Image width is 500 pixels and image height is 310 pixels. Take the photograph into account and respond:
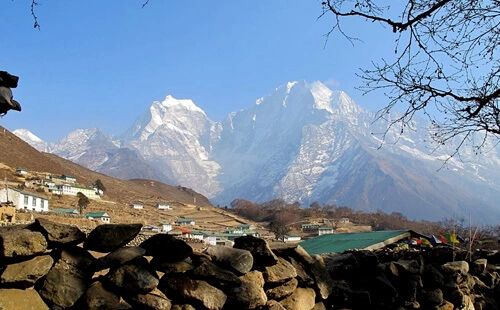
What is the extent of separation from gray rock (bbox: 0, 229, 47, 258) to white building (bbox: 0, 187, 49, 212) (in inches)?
2604

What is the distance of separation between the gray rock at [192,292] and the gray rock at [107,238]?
0.56 metres

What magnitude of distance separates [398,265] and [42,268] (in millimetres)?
4947

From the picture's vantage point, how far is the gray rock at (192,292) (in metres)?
4.29

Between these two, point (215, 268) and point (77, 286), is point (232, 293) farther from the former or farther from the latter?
point (77, 286)

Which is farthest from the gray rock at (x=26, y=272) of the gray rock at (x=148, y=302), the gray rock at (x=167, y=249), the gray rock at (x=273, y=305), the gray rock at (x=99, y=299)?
the gray rock at (x=273, y=305)

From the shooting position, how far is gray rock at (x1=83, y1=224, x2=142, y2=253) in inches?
171

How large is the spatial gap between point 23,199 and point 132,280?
73.6 m

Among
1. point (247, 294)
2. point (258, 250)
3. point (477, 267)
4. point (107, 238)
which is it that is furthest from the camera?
point (477, 267)

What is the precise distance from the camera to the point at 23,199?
226 ft

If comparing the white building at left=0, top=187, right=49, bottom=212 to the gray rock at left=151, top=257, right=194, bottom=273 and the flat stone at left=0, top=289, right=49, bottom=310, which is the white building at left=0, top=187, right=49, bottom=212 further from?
the flat stone at left=0, top=289, right=49, bottom=310

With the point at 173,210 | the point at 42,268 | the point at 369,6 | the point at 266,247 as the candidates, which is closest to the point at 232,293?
the point at 266,247

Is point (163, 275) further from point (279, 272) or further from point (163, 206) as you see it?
point (163, 206)

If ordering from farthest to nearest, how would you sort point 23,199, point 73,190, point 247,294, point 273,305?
point 73,190 → point 23,199 → point 273,305 → point 247,294

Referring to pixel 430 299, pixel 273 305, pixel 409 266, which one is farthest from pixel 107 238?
pixel 430 299
